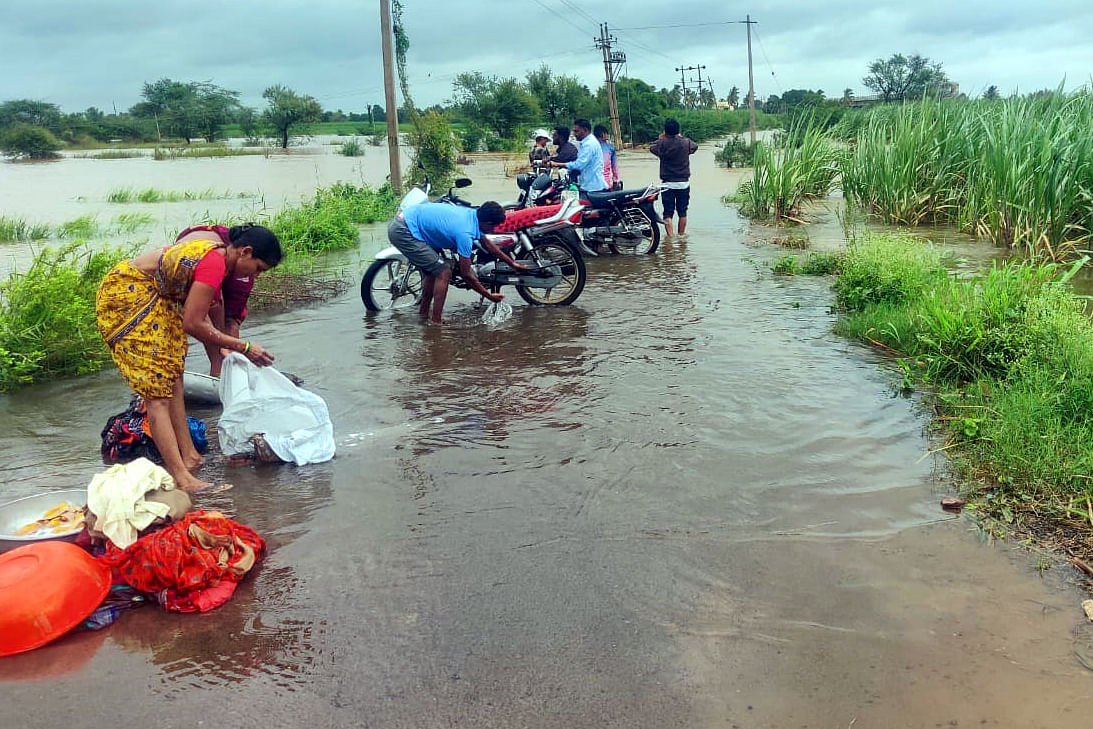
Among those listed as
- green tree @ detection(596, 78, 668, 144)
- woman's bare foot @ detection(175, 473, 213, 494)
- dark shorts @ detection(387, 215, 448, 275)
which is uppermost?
green tree @ detection(596, 78, 668, 144)

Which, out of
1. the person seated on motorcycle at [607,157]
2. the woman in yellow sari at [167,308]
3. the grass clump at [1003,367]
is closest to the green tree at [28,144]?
the person seated on motorcycle at [607,157]

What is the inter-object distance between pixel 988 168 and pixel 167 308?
387 inches

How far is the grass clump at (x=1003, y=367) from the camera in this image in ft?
12.4

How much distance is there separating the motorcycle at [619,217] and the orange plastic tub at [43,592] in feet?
26.9

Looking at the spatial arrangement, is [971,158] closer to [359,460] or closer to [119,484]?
[359,460]

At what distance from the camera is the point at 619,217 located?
11109 millimetres

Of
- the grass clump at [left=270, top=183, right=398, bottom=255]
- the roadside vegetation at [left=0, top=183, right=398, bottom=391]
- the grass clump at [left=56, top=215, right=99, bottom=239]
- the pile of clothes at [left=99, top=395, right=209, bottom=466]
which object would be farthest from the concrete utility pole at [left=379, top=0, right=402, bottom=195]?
the pile of clothes at [left=99, top=395, right=209, bottom=466]

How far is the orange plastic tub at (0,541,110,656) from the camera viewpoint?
2.80m

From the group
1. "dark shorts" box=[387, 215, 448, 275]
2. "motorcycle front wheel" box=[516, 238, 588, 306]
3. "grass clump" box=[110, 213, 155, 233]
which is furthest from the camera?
"grass clump" box=[110, 213, 155, 233]

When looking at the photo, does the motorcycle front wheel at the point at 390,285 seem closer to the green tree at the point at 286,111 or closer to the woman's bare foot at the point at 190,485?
the woman's bare foot at the point at 190,485

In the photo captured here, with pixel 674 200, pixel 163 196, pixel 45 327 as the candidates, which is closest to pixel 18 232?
pixel 163 196

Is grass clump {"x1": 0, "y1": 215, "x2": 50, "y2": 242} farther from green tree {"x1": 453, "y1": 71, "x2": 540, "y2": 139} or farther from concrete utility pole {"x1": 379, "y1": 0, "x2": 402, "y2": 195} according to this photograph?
green tree {"x1": 453, "y1": 71, "x2": 540, "y2": 139}

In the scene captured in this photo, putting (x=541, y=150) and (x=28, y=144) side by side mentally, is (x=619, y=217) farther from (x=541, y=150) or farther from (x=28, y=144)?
(x=28, y=144)

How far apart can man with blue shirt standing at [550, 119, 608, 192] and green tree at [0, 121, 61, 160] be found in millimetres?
51353
